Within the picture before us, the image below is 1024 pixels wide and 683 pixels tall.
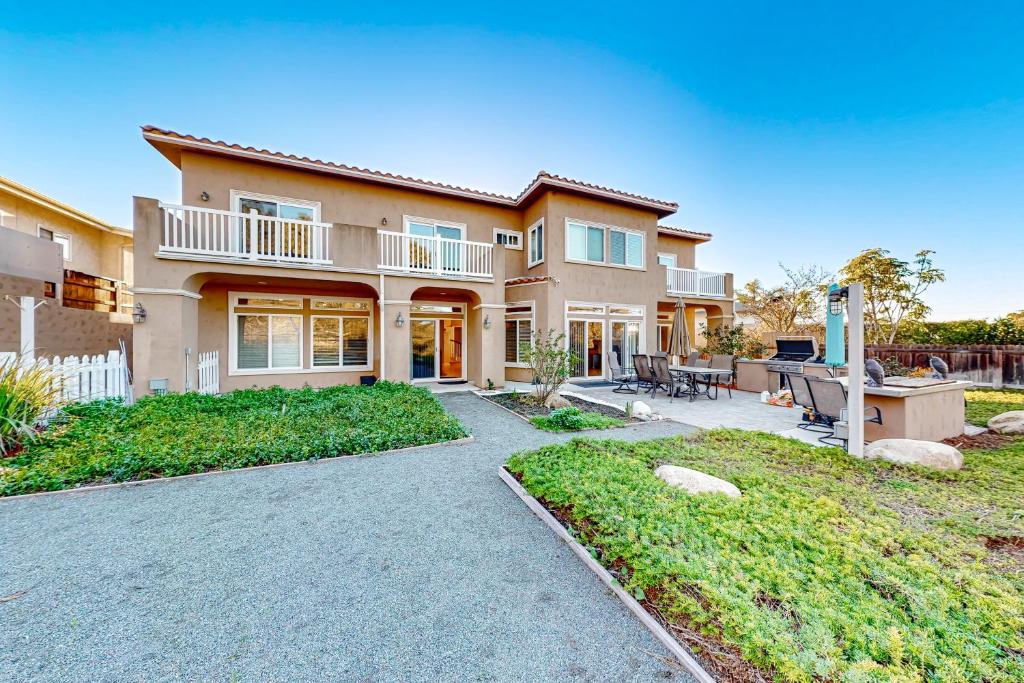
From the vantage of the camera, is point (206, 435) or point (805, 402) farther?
point (805, 402)

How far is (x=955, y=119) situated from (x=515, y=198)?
43.7ft

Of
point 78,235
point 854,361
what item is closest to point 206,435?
point 854,361

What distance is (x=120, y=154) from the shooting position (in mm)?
11219

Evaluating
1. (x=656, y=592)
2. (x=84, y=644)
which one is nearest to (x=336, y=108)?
(x=84, y=644)

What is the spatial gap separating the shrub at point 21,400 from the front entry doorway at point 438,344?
7.84 meters

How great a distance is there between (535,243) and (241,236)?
28.5ft

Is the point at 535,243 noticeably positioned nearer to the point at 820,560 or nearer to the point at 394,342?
the point at 394,342

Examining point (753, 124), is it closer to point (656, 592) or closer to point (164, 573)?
point (656, 592)

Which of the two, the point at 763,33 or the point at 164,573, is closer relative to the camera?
the point at 164,573

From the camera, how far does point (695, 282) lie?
15820mm

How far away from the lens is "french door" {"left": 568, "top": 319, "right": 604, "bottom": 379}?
41.8ft

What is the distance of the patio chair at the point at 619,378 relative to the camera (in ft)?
37.0

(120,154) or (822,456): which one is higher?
(120,154)

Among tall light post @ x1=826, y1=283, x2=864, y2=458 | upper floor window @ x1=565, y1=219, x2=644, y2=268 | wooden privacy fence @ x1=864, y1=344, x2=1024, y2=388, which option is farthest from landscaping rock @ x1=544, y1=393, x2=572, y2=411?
wooden privacy fence @ x1=864, y1=344, x2=1024, y2=388
